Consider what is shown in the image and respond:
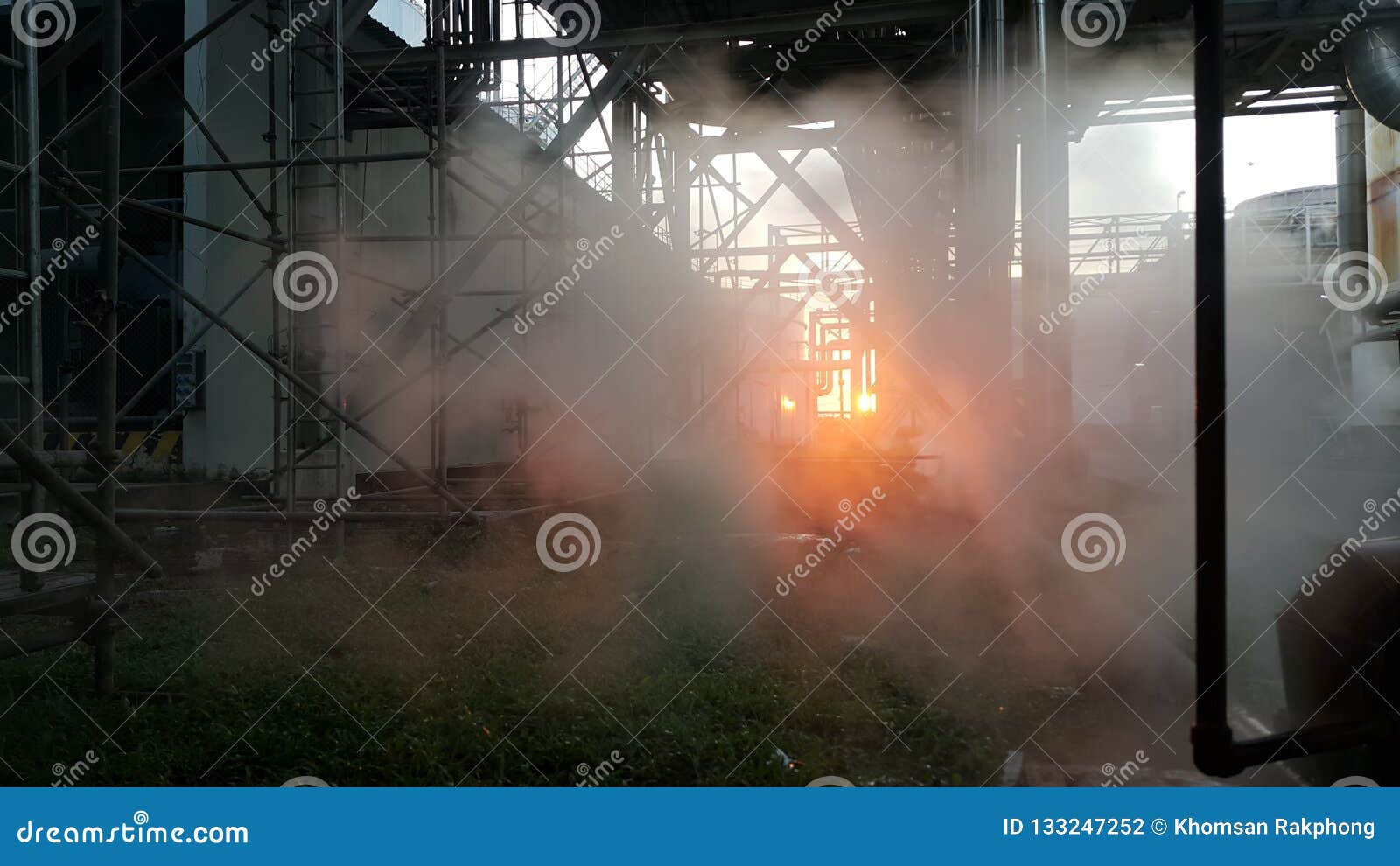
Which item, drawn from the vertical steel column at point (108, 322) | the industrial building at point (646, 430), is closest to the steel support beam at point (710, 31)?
the industrial building at point (646, 430)

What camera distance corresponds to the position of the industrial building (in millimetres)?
4578

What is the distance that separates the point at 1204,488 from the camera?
2.40 metres

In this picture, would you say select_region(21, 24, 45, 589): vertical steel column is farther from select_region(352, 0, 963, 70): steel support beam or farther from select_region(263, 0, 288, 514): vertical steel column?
select_region(352, 0, 963, 70): steel support beam

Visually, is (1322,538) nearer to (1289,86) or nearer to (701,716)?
(1289,86)

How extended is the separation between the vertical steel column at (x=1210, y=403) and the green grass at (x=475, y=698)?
6.87ft

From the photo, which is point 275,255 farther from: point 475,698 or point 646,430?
point 646,430

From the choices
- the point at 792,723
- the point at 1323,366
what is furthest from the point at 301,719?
the point at 1323,366

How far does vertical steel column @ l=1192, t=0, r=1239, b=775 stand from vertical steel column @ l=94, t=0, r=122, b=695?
483cm

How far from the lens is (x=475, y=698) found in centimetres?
514

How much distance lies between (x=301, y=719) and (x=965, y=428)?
28.5 ft

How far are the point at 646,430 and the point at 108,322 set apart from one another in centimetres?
1158

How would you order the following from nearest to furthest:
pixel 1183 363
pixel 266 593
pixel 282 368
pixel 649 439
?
pixel 266 593 < pixel 282 368 < pixel 649 439 < pixel 1183 363

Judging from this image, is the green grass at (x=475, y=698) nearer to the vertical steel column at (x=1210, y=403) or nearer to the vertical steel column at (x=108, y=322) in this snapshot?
the vertical steel column at (x=108, y=322)

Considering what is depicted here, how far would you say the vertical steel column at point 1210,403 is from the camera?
93.0 inches
